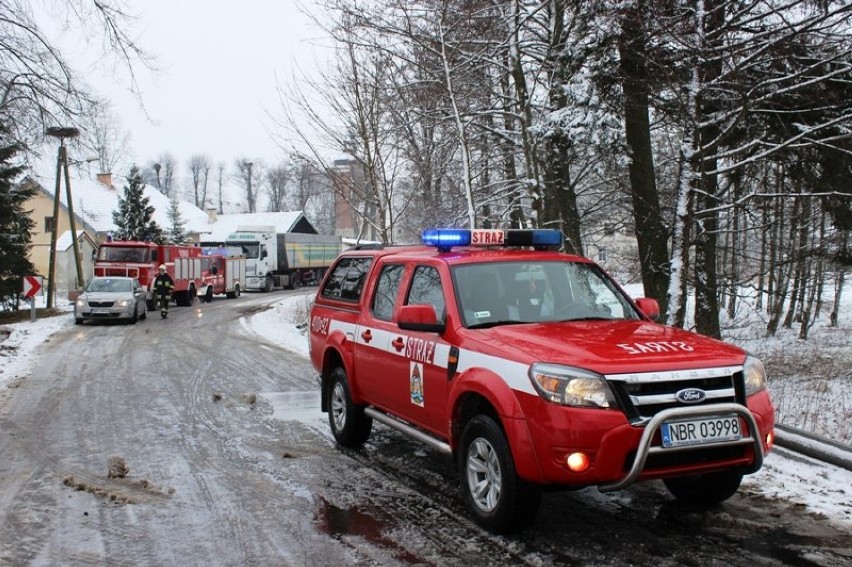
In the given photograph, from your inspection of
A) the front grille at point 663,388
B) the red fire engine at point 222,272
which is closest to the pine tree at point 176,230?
the red fire engine at point 222,272

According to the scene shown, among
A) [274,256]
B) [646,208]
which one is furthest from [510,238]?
[274,256]

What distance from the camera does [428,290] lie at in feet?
20.1

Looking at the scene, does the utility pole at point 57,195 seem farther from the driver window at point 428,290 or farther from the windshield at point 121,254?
the driver window at point 428,290

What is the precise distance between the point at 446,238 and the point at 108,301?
1927cm

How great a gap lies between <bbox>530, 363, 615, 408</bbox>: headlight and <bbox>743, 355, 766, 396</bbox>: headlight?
1038 mm

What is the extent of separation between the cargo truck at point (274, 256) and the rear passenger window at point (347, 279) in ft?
118

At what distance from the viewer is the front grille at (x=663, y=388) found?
436 cm

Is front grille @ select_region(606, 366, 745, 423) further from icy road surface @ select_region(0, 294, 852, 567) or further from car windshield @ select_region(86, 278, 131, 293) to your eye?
car windshield @ select_region(86, 278, 131, 293)

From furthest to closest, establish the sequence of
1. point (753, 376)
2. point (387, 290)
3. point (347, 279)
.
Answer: point (347, 279) → point (387, 290) → point (753, 376)

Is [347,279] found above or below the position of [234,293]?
above

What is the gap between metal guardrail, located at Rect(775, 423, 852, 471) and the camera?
18.9 ft

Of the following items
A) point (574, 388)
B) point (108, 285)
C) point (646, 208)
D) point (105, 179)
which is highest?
point (105, 179)

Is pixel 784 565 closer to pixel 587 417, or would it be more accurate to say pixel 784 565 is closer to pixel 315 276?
pixel 587 417

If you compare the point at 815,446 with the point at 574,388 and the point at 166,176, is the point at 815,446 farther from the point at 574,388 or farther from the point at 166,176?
the point at 166,176
